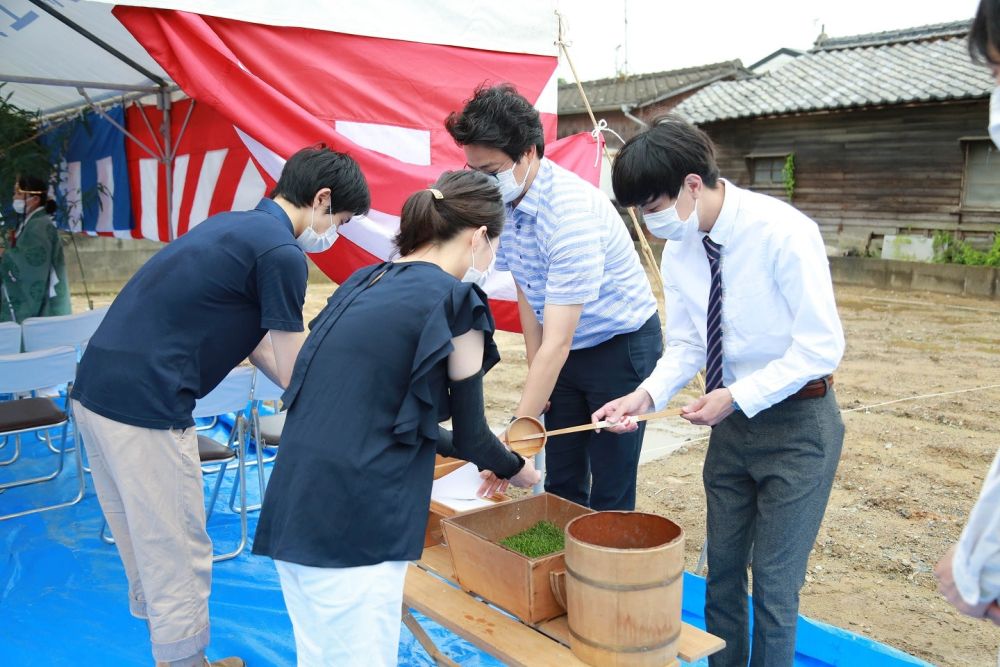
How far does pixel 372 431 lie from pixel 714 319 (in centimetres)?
87

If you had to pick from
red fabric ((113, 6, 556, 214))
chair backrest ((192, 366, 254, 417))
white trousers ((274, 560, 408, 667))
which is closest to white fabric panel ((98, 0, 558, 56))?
red fabric ((113, 6, 556, 214))

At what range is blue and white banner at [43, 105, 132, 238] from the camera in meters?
4.75

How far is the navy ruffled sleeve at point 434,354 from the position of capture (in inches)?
50.6

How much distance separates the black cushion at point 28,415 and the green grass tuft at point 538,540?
100 inches

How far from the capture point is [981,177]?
11227mm

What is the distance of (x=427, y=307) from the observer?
1312mm

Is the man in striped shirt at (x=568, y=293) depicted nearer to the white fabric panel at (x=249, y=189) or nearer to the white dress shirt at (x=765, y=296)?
the white dress shirt at (x=765, y=296)

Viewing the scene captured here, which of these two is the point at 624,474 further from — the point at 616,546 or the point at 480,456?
the point at 480,456

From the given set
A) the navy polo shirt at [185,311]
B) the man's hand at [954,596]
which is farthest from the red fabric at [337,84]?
the man's hand at [954,596]

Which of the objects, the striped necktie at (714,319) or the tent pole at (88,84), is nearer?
the striped necktie at (714,319)

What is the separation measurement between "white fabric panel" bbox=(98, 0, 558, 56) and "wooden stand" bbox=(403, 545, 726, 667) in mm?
1941

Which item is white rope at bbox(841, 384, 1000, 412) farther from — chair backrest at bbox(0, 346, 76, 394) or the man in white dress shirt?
chair backrest at bbox(0, 346, 76, 394)

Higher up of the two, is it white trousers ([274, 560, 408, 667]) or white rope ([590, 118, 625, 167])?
white rope ([590, 118, 625, 167])

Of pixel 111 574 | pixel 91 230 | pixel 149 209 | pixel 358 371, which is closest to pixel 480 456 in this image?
pixel 358 371
